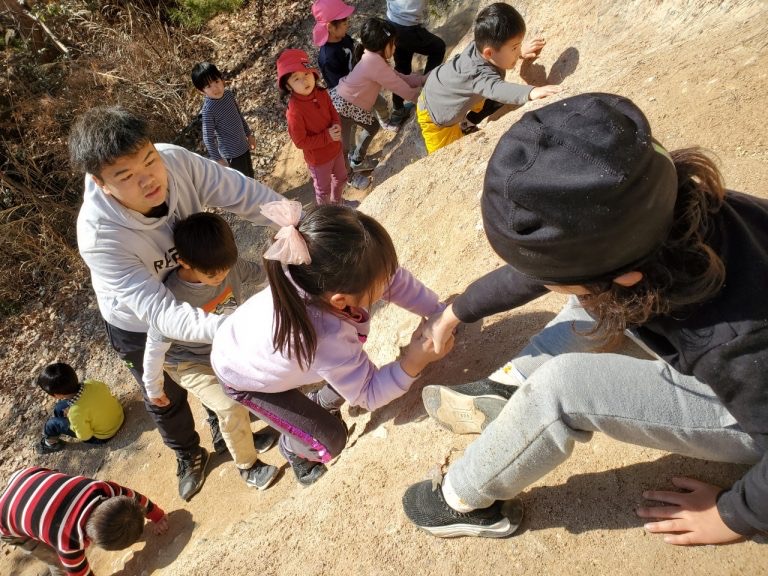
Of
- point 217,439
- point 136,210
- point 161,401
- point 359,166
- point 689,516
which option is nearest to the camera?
point 689,516

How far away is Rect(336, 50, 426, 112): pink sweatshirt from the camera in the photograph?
504 centimetres

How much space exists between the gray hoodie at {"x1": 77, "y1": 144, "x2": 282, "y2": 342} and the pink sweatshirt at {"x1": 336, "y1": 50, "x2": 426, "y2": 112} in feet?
9.10

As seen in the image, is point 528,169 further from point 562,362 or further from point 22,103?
point 22,103

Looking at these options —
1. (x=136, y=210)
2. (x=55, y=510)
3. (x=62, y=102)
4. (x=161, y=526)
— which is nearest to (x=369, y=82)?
(x=136, y=210)

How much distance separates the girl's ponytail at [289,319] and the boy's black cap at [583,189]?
0.85m

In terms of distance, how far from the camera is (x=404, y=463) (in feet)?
7.43

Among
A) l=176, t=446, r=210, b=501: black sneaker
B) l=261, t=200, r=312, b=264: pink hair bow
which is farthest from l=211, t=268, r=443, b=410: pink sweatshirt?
l=176, t=446, r=210, b=501: black sneaker

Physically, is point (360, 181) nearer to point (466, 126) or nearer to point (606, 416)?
point (466, 126)

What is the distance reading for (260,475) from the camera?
Answer: 11.0ft

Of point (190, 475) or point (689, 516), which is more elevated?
point (689, 516)

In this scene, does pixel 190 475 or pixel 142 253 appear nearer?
pixel 142 253

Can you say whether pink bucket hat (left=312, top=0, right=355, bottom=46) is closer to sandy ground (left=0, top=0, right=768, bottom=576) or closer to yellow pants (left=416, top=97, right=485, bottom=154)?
yellow pants (left=416, top=97, right=485, bottom=154)

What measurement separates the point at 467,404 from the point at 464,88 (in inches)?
111

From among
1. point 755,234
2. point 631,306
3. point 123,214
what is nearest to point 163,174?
point 123,214
